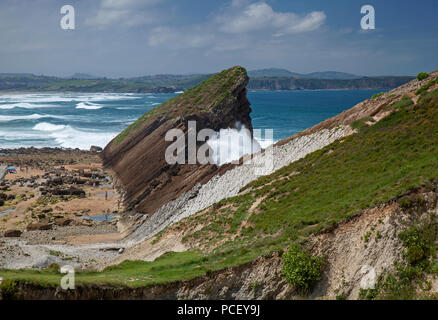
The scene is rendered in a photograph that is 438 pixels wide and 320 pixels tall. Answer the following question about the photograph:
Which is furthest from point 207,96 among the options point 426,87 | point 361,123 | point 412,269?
point 412,269

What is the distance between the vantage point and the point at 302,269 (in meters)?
14.8

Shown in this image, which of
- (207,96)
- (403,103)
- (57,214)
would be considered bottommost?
(57,214)

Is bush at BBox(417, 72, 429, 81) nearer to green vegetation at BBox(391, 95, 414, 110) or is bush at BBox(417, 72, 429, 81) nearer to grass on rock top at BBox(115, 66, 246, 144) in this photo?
green vegetation at BBox(391, 95, 414, 110)

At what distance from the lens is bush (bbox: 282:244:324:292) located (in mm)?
14750

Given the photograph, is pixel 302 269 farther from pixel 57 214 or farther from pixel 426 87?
pixel 57 214

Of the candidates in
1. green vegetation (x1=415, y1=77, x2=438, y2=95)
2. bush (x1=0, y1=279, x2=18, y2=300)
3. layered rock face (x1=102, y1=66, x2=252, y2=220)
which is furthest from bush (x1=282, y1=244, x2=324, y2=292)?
layered rock face (x1=102, y1=66, x2=252, y2=220)

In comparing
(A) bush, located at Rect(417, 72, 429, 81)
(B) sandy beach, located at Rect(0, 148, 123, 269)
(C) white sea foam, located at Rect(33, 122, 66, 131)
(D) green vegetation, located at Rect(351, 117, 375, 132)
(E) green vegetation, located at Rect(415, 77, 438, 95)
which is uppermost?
(A) bush, located at Rect(417, 72, 429, 81)

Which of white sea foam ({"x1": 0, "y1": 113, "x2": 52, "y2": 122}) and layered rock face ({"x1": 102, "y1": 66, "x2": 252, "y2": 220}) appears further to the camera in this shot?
white sea foam ({"x1": 0, "y1": 113, "x2": 52, "y2": 122})

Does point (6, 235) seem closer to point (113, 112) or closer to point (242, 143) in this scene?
point (242, 143)

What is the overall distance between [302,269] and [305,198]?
21.6 feet

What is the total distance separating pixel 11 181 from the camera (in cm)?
4994

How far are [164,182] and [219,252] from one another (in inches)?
769

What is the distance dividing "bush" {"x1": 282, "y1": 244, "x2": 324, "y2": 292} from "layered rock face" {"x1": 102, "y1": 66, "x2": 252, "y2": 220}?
18.9 meters
